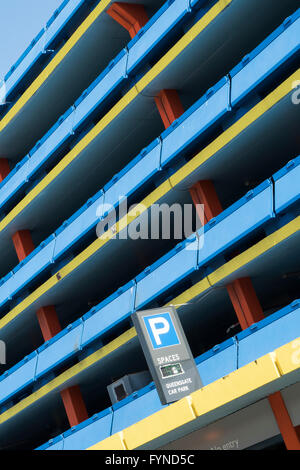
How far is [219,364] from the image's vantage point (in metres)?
23.0

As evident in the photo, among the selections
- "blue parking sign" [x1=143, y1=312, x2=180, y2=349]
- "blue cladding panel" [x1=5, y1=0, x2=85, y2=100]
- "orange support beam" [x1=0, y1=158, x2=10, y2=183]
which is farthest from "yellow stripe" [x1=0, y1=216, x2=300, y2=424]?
"blue cladding panel" [x1=5, y1=0, x2=85, y2=100]

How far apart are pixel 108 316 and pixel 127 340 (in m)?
1.52

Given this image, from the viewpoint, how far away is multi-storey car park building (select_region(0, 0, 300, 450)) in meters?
22.2

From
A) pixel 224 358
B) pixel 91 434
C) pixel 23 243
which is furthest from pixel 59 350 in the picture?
pixel 224 358

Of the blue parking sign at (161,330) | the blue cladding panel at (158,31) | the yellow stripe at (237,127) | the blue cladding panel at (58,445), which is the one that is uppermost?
the blue cladding panel at (158,31)

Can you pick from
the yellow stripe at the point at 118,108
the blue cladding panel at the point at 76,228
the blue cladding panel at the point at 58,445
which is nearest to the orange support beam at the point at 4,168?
the yellow stripe at the point at 118,108

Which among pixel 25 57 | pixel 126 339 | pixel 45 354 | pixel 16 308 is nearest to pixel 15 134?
pixel 25 57

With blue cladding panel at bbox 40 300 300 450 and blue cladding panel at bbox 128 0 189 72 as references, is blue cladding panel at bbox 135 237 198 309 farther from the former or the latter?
blue cladding panel at bbox 128 0 189 72

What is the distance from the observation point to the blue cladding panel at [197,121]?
25.8m

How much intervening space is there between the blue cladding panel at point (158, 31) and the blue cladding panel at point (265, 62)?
4.44m

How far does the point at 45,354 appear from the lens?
33.8 meters

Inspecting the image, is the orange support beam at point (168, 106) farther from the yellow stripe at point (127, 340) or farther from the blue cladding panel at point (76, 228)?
the yellow stripe at point (127, 340)

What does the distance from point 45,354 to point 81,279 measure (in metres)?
3.88
